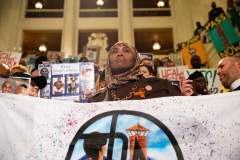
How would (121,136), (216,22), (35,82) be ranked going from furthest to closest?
(216,22)
(35,82)
(121,136)

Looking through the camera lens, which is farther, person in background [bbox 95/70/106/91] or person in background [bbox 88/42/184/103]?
person in background [bbox 95/70/106/91]

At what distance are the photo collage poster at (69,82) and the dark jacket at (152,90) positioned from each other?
1.77 ft

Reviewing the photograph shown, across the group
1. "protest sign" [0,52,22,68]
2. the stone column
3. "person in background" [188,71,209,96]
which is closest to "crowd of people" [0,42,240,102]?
"person in background" [188,71,209,96]

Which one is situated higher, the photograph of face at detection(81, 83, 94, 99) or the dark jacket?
the photograph of face at detection(81, 83, 94, 99)

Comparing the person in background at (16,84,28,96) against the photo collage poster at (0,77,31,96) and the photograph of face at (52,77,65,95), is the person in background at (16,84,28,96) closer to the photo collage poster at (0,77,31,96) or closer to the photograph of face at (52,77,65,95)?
the photo collage poster at (0,77,31,96)

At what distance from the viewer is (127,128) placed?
1354mm

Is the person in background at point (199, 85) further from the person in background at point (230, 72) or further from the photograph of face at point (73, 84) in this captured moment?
the photograph of face at point (73, 84)

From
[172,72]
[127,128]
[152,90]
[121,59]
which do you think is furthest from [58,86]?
[172,72]

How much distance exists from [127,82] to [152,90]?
250 millimetres

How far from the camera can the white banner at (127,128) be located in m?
1.28

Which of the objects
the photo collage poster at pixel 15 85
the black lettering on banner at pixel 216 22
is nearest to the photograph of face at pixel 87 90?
the photo collage poster at pixel 15 85

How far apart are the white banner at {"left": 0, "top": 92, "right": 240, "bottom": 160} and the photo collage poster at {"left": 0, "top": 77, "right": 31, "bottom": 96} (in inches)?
10.7

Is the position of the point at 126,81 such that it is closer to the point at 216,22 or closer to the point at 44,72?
the point at 44,72

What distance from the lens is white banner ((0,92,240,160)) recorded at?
1278 mm
